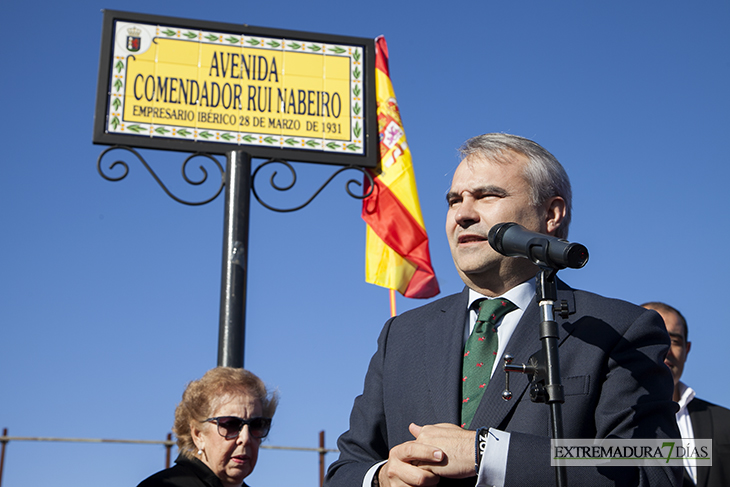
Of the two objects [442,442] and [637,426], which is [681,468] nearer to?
[637,426]

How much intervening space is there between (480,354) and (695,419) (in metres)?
2.71

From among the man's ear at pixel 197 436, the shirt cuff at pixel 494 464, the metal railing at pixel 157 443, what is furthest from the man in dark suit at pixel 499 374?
the metal railing at pixel 157 443

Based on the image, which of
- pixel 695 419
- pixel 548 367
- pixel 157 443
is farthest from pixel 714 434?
pixel 157 443

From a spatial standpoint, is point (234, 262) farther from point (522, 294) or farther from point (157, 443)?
point (157, 443)

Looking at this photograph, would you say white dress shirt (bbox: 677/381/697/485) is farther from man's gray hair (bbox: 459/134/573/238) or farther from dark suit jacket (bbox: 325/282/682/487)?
dark suit jacket (bbox: 325/282/682/487)

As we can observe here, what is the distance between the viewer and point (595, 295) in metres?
2.34

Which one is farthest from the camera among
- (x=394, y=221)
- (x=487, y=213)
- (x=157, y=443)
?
(x=157, y=443)

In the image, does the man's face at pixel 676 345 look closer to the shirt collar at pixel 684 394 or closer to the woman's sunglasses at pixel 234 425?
the shirt collar at pixel 684 394

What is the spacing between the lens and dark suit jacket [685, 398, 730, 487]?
4.05 metres

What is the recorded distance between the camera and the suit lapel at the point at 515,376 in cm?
212

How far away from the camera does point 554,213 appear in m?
2.58

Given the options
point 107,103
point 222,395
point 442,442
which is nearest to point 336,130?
point 107,103

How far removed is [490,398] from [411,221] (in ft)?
13.3

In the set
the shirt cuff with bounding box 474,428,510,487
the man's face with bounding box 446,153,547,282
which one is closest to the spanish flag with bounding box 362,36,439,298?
the man's face with bounding box 446,153,547,282
